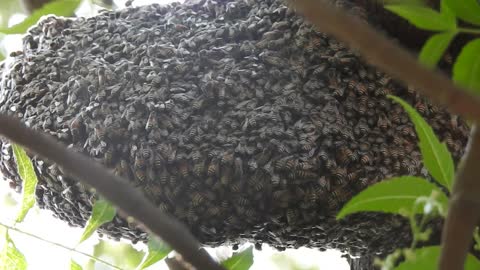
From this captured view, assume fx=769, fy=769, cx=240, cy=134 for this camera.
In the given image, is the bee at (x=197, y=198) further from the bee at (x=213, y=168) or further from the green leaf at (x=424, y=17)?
the green leaf at (x=424, y=17)

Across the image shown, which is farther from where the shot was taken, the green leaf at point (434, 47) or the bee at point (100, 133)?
the bee at point (100, 133)

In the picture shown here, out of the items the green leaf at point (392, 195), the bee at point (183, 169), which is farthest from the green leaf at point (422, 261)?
the bee at point (183, 169)

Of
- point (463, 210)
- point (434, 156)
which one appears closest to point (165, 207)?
point (434, 156)

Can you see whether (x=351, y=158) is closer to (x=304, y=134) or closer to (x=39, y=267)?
(x=304, y=134)

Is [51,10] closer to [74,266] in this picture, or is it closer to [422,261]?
[74,266]

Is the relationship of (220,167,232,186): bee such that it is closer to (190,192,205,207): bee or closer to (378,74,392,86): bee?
(190,192,205,207): bee

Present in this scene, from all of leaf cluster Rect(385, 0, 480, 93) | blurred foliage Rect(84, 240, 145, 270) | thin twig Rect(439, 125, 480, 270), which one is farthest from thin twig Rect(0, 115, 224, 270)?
blurred foliage Rect(84, 240, 145, 270)
